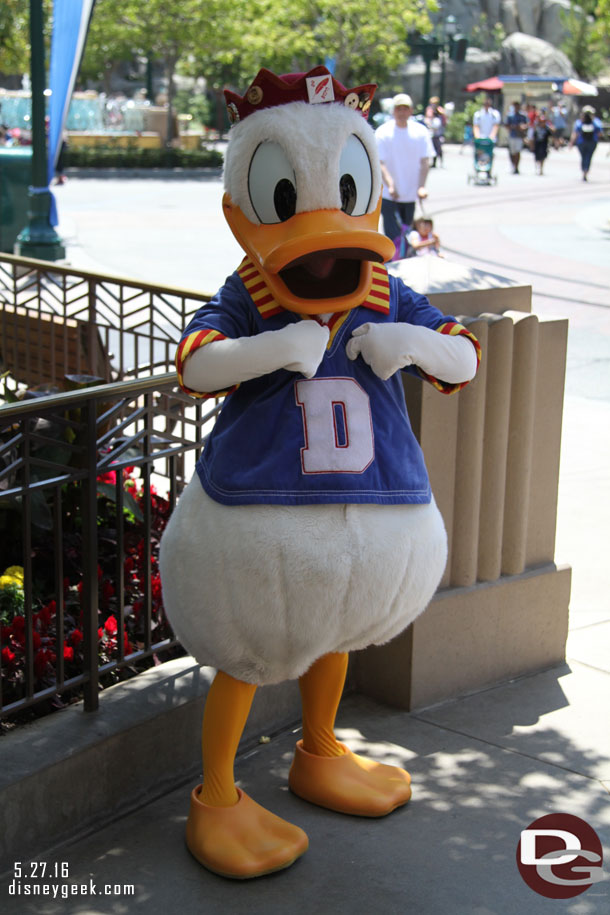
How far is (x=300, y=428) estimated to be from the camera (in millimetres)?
3025

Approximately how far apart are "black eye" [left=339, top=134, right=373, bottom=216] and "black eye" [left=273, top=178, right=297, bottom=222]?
0.13 m

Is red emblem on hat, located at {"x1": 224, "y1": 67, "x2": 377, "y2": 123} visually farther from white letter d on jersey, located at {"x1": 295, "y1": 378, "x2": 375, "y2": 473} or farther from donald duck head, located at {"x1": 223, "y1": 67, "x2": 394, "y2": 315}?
white letter d on jersey, located at {"x1": 295, "y1": 378, "x2": 375, "y2": 473}

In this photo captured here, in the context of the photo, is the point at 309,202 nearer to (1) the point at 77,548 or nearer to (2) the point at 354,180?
(2) the point at 354,180

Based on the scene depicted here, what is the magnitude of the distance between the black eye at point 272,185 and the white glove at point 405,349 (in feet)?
1.25

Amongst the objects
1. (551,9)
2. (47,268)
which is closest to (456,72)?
(551,9)

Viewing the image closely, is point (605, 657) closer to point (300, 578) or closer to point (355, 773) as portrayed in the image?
point (355, 773)

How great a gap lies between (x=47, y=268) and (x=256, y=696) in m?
3.18

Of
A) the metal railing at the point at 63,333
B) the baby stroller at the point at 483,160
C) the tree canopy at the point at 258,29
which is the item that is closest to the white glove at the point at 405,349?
the metal railing at the point at 63,333

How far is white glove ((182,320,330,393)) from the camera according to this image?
2.91 metres

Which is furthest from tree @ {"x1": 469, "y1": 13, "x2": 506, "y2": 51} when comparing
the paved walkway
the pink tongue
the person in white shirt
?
the pink tongue

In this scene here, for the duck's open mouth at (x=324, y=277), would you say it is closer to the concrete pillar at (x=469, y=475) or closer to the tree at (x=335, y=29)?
the concrete pillar at (x=469, y=475)

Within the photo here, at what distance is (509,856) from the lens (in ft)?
10.9

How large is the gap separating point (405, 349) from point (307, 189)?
0.50m

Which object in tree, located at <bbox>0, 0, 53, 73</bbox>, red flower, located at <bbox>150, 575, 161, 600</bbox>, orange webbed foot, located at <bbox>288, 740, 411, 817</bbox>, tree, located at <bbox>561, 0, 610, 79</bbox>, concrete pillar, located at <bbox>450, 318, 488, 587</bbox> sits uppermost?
tree, located at <bbox>561, 0, 610, 79</bbox>
